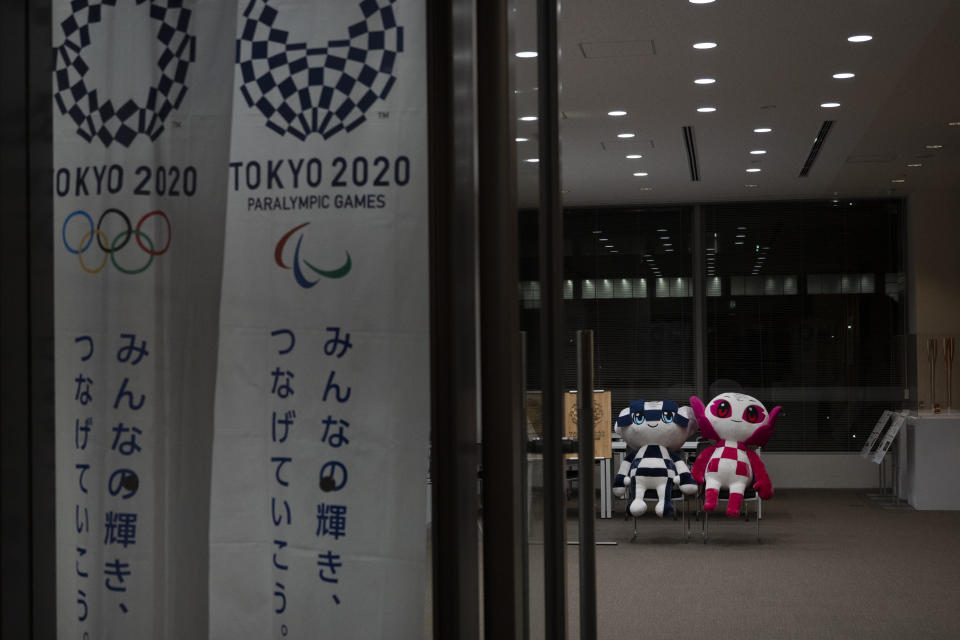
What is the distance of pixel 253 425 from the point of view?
151 centimetres

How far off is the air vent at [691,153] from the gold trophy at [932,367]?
235cm

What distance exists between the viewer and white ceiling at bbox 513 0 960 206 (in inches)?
186

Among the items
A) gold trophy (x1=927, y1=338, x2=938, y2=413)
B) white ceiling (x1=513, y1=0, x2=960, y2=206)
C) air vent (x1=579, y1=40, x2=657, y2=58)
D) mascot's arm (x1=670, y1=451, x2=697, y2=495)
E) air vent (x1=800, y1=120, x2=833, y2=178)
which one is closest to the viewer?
white ceiling (x1=513, y1=0, x2=960, y2=206)

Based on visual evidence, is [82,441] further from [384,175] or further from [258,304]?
[384,175]

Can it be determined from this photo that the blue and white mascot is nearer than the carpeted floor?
No

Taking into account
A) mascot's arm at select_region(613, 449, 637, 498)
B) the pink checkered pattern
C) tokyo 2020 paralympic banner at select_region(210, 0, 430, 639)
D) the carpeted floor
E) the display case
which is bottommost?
the carpeted floor

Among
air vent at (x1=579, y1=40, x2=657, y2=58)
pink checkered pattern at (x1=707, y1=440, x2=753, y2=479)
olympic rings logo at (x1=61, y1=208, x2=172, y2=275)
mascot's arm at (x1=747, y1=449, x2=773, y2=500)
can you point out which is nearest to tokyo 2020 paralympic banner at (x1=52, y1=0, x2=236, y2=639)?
olympic rings logo at (x1=61, y1=208, x2=172, y2=275)

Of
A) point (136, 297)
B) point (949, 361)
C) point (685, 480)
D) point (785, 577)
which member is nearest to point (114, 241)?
point (136, 297)

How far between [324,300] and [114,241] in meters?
0.29

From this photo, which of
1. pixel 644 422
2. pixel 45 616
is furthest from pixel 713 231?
pixel 45 616

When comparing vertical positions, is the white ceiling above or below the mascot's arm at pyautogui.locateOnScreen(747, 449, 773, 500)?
above

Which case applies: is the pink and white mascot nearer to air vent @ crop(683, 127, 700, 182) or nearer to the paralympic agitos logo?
air vent @ crop(683, 127, 700, 182)

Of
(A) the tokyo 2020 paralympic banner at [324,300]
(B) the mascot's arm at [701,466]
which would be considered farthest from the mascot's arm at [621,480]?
(A) the tokyo 2020 paralympic banner at [324,300]

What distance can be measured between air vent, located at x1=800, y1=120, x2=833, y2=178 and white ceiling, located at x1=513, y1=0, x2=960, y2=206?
0.17 ft
